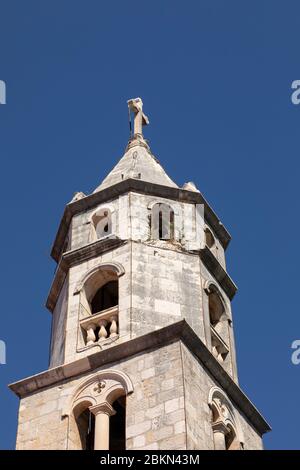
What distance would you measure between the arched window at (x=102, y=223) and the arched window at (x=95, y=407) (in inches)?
200

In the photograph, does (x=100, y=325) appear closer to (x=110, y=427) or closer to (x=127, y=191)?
(x=110, y=427)

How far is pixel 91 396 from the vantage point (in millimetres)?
25781

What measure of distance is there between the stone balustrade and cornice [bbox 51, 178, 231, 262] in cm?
416

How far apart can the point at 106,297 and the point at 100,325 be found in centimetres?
231

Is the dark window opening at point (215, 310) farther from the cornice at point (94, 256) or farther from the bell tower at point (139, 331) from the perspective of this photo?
the cornice at point (94, 256)

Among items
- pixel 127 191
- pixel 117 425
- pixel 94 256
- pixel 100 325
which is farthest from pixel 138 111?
pixel 117 425

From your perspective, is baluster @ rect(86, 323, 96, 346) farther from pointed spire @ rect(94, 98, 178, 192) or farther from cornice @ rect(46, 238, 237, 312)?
pointed spire @ rect(94, 98, 178, 192)

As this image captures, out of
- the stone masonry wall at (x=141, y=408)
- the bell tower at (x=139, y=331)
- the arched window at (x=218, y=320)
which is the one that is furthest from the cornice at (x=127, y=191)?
the stone masonry wall at (x=141, y=408)

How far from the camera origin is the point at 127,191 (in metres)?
30.7

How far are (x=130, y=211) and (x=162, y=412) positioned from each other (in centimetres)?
704

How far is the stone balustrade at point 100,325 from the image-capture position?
89.4 ft

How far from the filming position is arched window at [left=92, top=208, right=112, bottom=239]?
98.7 ft
